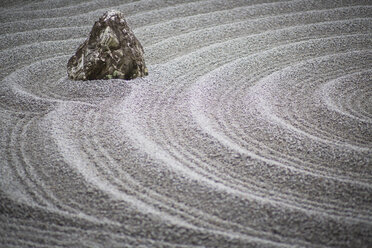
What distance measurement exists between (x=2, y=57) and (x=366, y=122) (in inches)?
115

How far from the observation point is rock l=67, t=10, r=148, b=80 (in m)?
2.65

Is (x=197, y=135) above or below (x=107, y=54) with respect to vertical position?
below

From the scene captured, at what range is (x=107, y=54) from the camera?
265cm

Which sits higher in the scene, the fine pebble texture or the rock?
the rock

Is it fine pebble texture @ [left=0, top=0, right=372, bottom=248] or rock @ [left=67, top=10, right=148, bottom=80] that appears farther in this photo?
rock @ [left=67, top=10, right=148, bottom=80]

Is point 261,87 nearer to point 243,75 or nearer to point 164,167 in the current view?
point 243,75

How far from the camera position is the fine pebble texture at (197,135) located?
1.48m

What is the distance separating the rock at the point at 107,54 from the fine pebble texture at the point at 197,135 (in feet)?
0.35

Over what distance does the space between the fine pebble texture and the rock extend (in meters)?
0.11

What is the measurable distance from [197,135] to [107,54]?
1073 millimetres

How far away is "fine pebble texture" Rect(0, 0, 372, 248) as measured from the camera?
1477 millimetres

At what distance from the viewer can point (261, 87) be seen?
2598 mm

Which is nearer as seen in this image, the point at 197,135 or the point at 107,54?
the point at 197,135

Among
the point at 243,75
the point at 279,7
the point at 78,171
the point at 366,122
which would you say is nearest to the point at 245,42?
the point at 243,75
